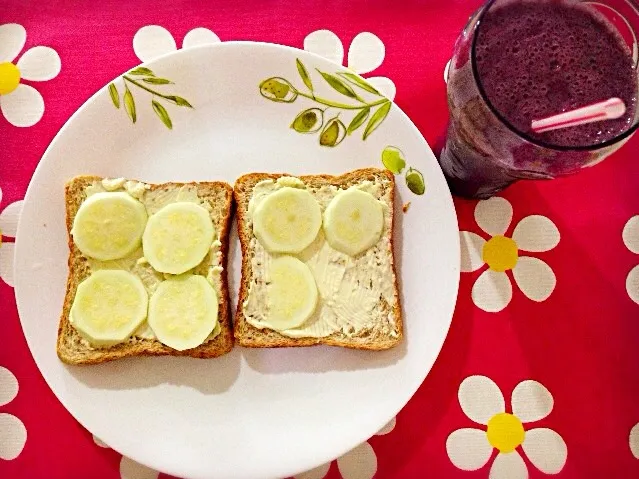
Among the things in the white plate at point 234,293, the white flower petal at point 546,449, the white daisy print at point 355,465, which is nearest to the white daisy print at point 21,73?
the white plate at point 234,293

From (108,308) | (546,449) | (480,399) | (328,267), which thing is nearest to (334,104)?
(328,267)

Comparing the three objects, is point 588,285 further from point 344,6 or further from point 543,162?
point 344,6

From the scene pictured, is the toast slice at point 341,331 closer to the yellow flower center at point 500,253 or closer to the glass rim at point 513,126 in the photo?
the yellow flower center at point 500,253

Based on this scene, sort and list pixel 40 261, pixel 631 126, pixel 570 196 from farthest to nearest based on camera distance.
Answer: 1. pixel 570 196
2. pixel 40 261
3. pixel 631 126

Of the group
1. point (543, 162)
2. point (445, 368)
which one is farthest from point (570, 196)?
point (445, 368)

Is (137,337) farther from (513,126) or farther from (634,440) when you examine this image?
(634,440)

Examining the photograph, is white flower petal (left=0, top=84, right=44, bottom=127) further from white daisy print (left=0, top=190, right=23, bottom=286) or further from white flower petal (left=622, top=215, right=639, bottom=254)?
white flower petal (left=622, top=215, right=639, bottom=254)
